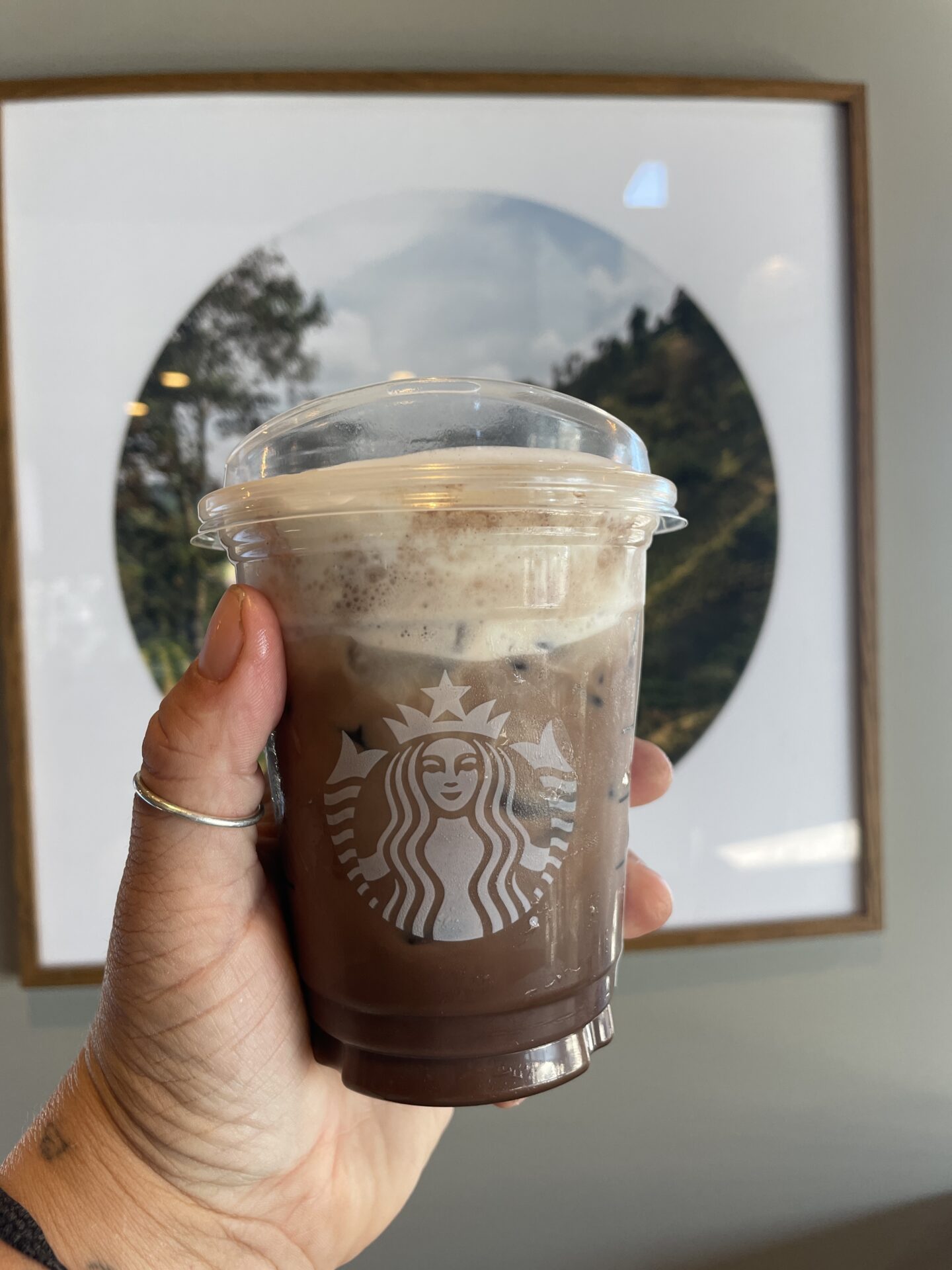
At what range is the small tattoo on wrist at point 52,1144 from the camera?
824 mm

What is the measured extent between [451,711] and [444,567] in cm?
12

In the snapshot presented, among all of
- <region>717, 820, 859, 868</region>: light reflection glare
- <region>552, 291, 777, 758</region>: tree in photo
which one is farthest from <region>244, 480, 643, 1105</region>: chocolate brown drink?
<region>717, 820, 859, 868</region>: light reflection glare

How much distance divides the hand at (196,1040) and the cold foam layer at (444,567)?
9 cm

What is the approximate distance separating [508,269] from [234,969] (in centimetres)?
120

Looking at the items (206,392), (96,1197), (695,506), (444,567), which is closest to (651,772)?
(695,506)

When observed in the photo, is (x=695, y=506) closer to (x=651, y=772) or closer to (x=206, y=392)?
(x=651, y=772)

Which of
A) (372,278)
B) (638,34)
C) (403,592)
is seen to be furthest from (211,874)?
(638,34)

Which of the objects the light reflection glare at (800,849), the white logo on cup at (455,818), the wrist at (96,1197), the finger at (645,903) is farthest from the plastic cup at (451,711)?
the light reflection glare at (800,849)

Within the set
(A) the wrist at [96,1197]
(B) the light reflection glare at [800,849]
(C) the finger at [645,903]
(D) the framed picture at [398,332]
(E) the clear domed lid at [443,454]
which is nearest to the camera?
(E) the clear domed lid at [443,454]

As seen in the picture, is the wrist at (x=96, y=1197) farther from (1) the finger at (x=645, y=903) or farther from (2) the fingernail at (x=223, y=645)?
(1) the finger at (x=645, y=903)

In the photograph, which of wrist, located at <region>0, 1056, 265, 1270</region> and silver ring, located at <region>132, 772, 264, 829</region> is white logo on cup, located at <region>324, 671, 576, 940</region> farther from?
wrist, located at <region>0, 1056, 265, 1270</region>

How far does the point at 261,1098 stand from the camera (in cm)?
89

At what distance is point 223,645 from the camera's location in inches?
28.9

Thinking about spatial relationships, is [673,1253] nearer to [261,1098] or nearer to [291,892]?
[261,1098]
